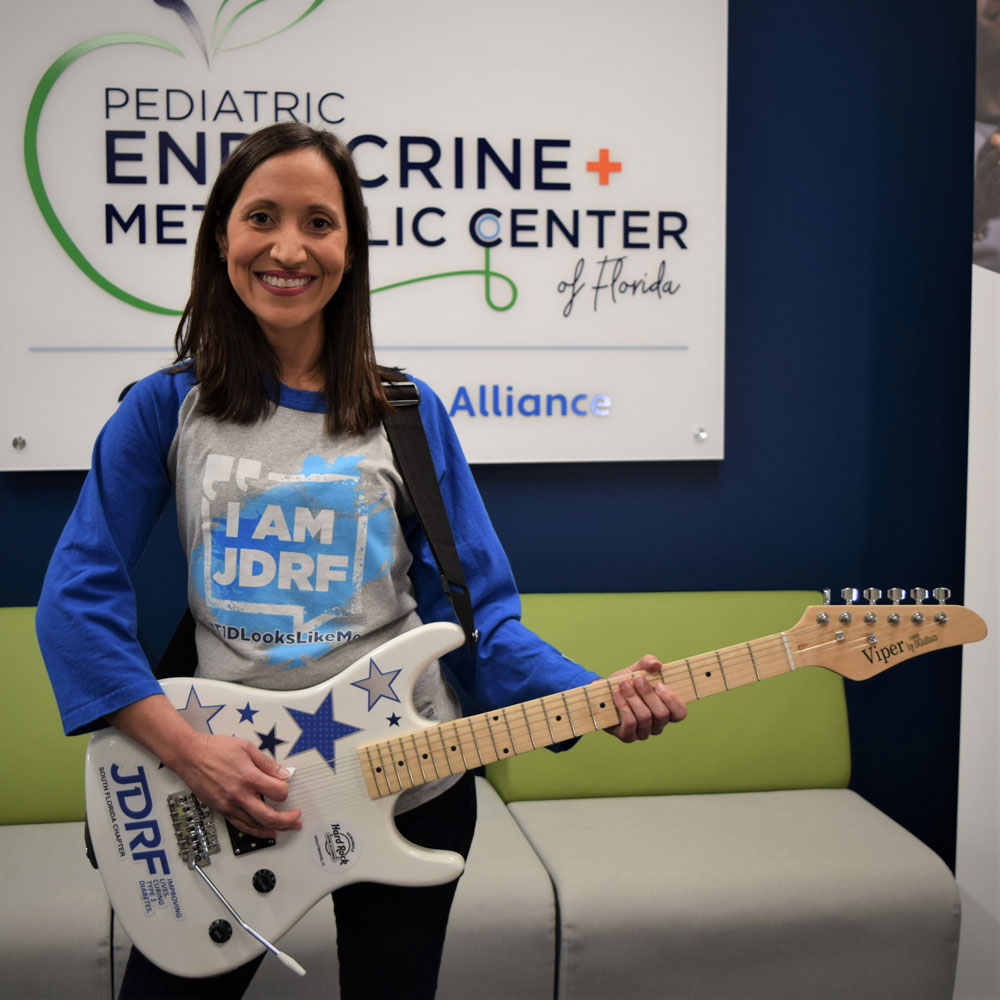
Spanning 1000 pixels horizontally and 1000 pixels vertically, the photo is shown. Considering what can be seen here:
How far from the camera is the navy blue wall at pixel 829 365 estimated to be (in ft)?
9.78

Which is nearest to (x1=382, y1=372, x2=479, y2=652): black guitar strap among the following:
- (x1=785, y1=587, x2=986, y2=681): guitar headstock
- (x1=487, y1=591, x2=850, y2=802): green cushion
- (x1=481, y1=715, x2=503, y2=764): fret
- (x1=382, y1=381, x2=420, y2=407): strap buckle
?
(x1=382, y1=381, x2=420, y2=407): strap buckle

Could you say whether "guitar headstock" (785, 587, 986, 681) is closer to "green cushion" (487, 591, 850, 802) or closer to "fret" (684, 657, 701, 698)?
"fret" (684, 657, 701, 698)

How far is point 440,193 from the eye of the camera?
282 cm

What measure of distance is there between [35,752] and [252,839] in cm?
140

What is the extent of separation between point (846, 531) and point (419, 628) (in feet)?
6.78

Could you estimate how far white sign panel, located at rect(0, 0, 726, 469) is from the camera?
2.71 m

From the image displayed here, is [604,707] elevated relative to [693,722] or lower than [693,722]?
elevated

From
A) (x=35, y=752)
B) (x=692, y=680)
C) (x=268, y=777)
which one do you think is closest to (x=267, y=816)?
(x=268, y=777)

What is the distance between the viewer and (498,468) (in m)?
2.94

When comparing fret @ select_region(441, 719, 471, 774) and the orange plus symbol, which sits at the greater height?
the orange plus symbol

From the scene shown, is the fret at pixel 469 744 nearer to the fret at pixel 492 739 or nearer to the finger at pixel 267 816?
the fret at pixel 492 739

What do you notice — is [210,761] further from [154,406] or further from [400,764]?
[154,406]

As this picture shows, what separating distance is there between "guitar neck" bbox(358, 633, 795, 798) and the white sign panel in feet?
4.81

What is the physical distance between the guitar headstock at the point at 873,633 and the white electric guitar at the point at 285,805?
0.33 metres
